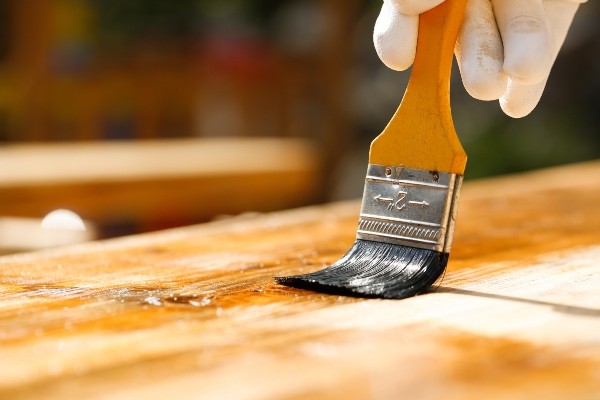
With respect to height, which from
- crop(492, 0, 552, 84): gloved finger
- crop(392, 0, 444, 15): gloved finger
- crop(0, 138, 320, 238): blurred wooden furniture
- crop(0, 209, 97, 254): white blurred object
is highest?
crop(392, 0, 444, 15): gloved finger

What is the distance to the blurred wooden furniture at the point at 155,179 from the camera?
125 inches

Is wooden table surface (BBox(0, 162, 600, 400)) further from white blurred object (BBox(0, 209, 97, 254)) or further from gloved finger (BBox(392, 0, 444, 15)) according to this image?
white blurred object (BBox(0, 209, 97, 254))

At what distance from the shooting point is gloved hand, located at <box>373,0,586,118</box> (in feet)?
3.92

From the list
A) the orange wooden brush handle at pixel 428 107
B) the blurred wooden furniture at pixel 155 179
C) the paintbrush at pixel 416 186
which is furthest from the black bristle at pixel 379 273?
the blurred wooden furniture at pixel 155 179

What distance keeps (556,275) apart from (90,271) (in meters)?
0.61

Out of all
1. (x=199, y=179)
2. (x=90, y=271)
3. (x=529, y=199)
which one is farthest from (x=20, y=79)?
(x=90, y=271)

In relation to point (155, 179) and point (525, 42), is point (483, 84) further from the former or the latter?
point (155, 179)

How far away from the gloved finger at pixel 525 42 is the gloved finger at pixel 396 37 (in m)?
0.11

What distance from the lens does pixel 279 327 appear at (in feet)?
3.31

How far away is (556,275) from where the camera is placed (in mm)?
1335

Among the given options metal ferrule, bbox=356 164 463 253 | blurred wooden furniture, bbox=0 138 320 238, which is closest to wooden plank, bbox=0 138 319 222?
blurred wooden furniture, bbox=0 138 320 238

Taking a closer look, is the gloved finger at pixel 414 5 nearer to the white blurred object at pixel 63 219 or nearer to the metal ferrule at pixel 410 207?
the metal ferrule at pixel 410 207

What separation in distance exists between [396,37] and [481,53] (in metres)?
0.10

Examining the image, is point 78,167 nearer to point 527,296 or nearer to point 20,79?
point 20,79
